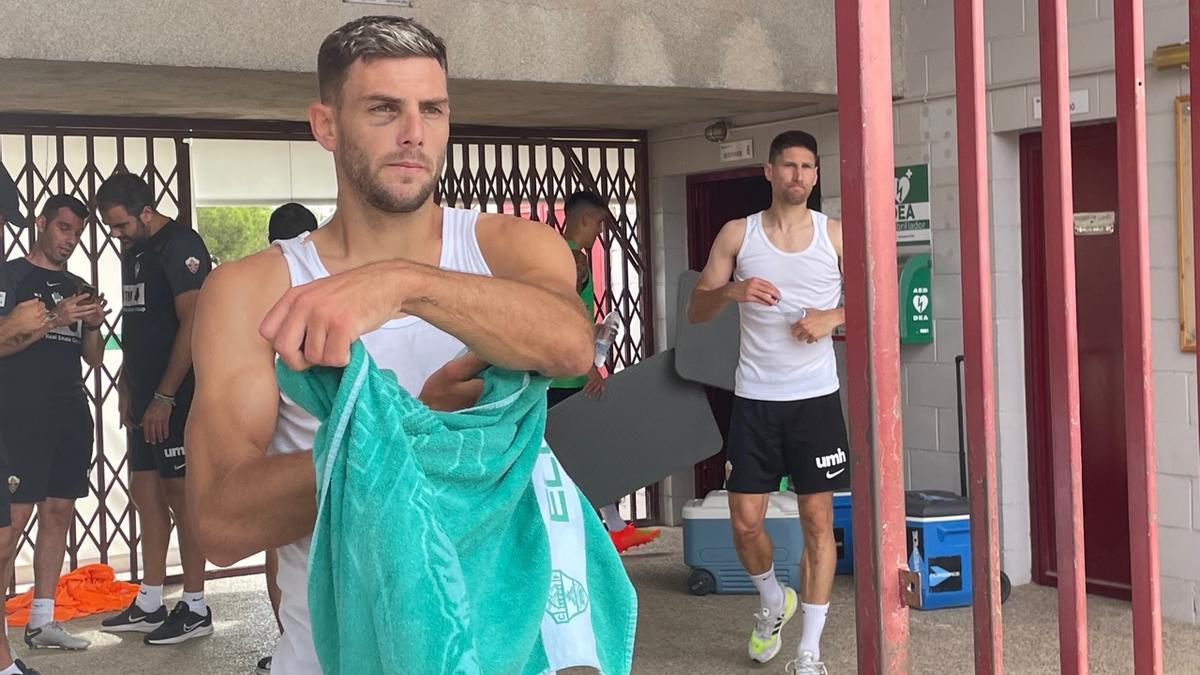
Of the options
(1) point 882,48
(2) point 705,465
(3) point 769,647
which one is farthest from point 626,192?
(1) point 882,48

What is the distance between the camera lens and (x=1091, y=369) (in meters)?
5.43

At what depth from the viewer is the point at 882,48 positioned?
110 centimetres

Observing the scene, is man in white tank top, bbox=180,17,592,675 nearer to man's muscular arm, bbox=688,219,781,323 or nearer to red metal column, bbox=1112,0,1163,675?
red metal column, bbox=1112,0,1163,675

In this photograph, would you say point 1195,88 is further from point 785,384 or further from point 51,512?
point 51,512

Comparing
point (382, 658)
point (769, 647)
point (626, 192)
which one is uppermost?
point (626, 192)

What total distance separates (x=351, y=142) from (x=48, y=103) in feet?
15.4

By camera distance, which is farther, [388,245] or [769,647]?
[769,647]

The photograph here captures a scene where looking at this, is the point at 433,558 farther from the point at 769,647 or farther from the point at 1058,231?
the point at 769,647

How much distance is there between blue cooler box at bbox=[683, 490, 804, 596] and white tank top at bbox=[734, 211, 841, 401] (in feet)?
4.13

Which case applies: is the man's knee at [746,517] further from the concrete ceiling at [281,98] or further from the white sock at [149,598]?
the white sock at [149,598]

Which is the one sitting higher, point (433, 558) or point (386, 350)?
point (386, 350)

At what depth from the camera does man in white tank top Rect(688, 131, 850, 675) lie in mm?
4508

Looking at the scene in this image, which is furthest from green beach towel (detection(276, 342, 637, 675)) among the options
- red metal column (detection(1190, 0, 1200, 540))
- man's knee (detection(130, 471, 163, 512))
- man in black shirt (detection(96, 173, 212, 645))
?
man's knee (detection(130, 471, 163, 512))

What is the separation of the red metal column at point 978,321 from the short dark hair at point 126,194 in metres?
4.33
